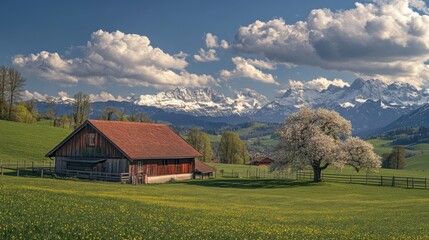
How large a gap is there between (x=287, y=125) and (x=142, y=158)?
2795 cm

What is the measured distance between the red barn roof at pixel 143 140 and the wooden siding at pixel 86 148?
2.81 ft

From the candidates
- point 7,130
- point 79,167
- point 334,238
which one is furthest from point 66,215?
point 7,130

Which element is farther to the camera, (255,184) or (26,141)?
(26,141)

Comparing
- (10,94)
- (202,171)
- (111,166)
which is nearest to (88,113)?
(10,94)

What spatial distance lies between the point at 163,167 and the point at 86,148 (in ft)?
41.9

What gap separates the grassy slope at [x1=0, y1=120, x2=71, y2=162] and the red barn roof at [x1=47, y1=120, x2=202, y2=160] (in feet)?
55.3

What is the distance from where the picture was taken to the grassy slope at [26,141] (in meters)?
85.0

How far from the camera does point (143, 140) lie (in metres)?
72.6

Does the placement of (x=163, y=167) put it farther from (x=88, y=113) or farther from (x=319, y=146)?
(x=88, y=113)

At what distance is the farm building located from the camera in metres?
66.1

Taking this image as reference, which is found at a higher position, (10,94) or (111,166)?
(10,94)

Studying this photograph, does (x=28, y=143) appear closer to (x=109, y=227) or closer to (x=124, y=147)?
(x=124, y=147)

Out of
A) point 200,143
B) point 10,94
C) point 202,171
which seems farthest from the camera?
point 200,143

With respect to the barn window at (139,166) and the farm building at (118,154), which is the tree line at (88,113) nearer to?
the farm building at (118,154)
